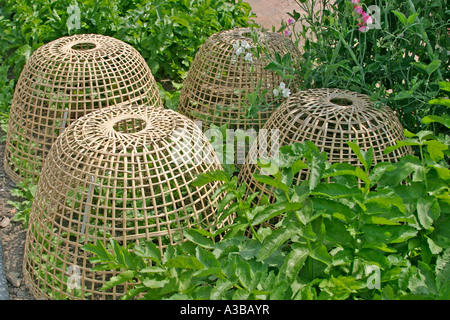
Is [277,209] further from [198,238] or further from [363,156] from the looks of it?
[363,156]

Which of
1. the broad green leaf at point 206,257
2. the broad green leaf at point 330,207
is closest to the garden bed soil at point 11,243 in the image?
the broad green leaf at point 206,257

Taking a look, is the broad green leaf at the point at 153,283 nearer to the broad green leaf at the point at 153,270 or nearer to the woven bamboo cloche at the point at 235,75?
the broad green leaf at the point at 153,270

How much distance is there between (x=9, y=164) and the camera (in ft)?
10.9

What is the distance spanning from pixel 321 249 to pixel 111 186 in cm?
99

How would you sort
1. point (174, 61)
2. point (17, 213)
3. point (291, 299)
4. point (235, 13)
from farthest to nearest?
point (235, 13) < point (174, 61) < point (17, 213) < point (291, 299)

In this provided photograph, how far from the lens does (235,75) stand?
3.19m

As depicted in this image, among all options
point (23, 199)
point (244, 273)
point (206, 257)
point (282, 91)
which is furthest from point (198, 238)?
point (23, 199)

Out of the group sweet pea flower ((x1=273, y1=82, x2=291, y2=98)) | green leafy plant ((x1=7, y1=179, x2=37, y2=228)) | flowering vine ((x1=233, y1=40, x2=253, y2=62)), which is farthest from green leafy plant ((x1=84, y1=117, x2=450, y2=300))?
green leafy plant ((x1=7, y1=179, x2=37, y2=228))

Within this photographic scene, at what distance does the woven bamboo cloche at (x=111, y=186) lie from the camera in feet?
7.00

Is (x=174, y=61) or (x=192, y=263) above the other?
(x=174, y=61)

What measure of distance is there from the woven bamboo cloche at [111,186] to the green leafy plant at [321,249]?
0.98 ft

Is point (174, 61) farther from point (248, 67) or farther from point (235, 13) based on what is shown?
point (248, 67)
